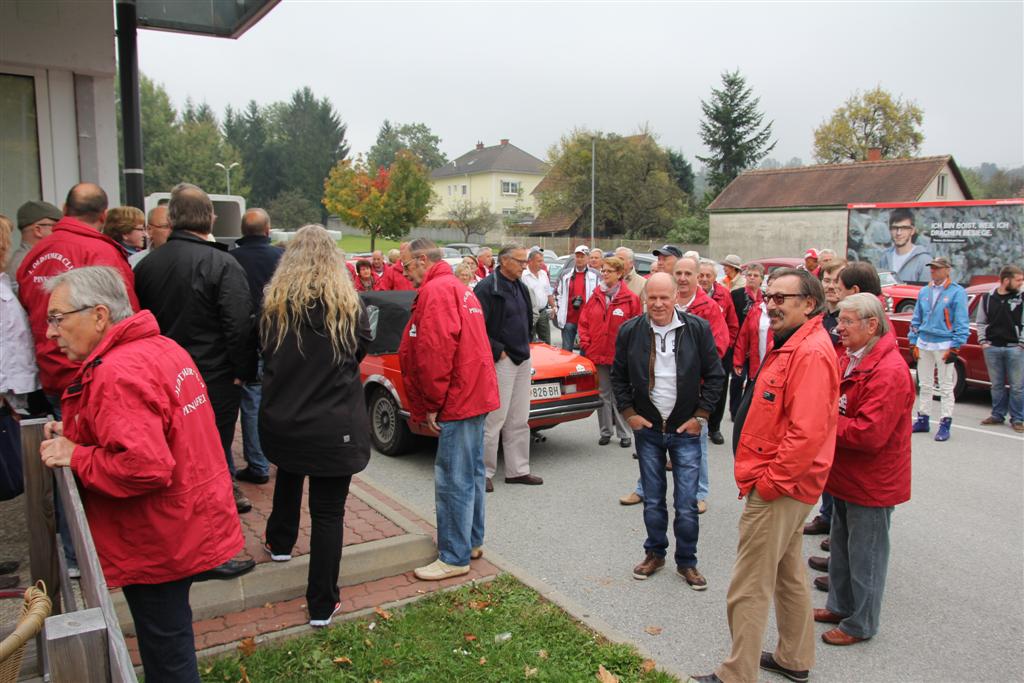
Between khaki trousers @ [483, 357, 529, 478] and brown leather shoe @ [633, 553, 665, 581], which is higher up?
khaki trousers @ [483, 357, 529, 478]

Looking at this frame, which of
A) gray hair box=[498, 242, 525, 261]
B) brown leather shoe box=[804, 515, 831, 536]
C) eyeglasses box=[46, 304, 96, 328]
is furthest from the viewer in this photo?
gray hair box=[498, 242, 525, 261]

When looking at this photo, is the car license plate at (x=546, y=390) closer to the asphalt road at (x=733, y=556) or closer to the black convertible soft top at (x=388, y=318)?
the asphalt road at (x=733, y=556)

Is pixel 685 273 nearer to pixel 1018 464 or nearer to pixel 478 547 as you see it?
pixel 478 547

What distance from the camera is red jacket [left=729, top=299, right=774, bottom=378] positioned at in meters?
7.62

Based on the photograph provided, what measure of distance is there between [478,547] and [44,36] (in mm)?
6501

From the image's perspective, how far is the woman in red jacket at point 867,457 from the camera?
401 centimetres

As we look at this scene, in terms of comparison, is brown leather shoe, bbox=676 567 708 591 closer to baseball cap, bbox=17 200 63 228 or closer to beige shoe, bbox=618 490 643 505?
beige shoe, bbox=618 490 643 505

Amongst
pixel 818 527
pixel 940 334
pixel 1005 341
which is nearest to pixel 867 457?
pixel 818 527

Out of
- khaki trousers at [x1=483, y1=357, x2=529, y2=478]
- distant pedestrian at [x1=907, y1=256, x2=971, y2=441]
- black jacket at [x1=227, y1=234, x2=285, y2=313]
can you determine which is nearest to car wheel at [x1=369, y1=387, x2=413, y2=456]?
khaki trousers at [x1=483, y1=357, x2=529, y2=478]

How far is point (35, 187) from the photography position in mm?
7543

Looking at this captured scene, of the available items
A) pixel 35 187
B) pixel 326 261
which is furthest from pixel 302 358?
pixel 35 187

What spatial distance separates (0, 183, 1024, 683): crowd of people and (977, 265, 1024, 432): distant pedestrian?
472 centimetres

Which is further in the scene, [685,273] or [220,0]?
[220,0]

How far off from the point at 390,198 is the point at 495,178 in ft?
97.5
